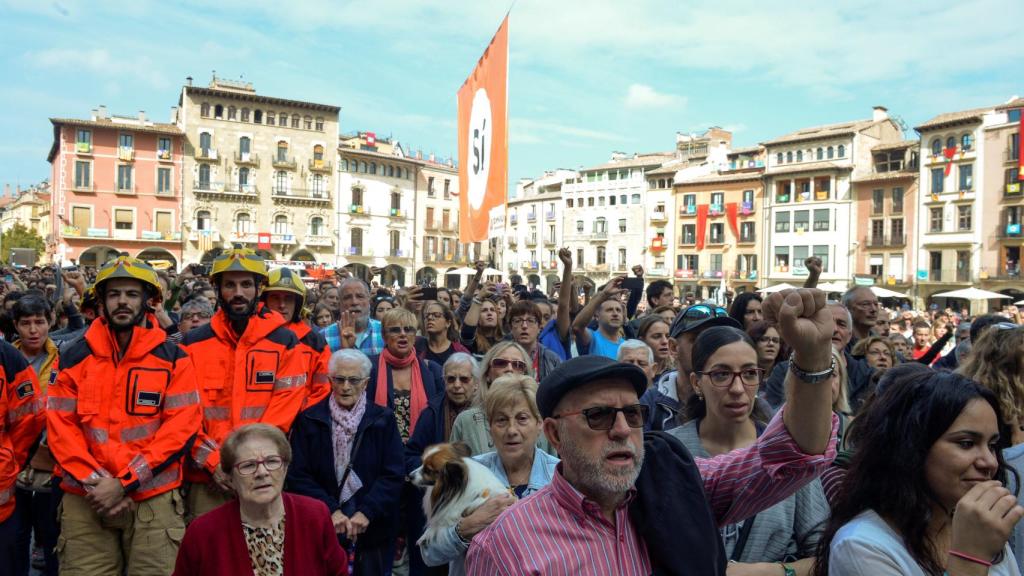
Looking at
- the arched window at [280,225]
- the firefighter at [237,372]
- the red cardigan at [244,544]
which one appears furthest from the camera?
the arched window at [280,225]

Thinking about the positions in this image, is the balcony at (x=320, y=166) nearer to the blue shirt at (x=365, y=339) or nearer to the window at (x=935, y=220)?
the window at (x=935, y=220)

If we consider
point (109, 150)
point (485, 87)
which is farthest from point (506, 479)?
A: point (109, 150)

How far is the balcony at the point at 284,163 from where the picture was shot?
52.9 m

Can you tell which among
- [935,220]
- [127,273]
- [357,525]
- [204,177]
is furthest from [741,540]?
[204,177]

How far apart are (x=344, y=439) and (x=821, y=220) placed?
50.1m

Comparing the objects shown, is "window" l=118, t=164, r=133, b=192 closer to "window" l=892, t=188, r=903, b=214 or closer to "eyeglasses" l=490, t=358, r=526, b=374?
"window" l=892, t=188, r=903, b=214

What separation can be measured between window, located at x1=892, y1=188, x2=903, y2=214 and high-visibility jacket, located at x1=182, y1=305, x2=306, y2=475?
162ft

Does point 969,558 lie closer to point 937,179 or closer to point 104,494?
point 104,494

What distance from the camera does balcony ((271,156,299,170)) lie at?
174 feet

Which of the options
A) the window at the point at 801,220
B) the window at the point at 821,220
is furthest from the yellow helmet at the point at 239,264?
the window at the point at 801,220

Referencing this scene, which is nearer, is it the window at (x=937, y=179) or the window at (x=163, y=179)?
the window at (x=937, y=179)

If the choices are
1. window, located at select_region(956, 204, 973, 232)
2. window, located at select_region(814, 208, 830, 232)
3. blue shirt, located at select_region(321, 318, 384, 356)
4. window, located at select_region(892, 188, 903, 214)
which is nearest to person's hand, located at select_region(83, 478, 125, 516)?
blue shirt, located at select_region(321, 318, 384, 356)

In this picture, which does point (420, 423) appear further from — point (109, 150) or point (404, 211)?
point (404, 211)

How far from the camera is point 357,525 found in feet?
13.0
